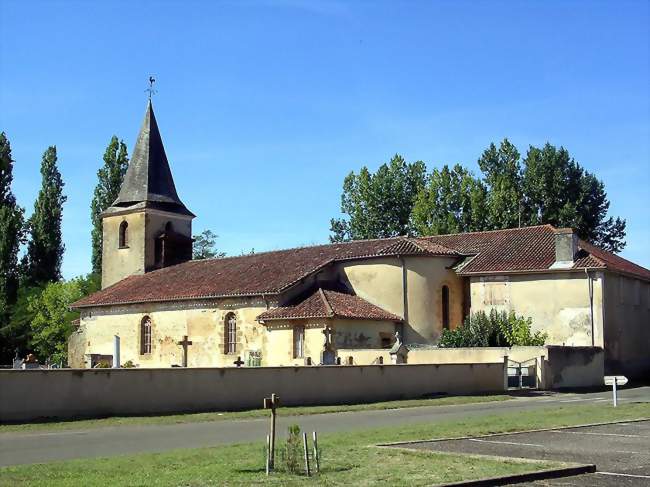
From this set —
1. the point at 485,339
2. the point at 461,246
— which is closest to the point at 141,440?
the point at 485,339

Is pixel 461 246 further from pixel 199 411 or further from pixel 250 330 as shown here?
pixel 199 411

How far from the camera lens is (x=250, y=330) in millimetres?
46969

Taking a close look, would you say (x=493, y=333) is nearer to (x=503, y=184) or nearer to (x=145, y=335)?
(x=145, y=335)

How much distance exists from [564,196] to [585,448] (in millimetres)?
57837

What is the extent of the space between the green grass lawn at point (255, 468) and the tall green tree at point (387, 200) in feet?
200

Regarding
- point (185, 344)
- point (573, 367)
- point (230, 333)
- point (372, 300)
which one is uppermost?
point (372, 300)

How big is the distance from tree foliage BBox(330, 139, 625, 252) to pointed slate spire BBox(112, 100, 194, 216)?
2209 cm

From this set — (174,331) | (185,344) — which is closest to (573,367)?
(185,344)

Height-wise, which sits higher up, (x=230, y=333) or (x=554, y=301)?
(x=554, y=301)

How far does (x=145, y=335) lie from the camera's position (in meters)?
53.6

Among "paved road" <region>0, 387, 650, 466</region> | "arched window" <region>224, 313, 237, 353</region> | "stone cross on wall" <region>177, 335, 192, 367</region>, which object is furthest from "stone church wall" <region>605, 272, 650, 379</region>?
"stone cross on wall" <region>177, 335, 192, 367</region>

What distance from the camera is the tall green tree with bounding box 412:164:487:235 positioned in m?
72.4

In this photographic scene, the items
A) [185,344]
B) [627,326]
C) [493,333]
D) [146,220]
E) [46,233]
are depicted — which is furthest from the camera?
[46,233]

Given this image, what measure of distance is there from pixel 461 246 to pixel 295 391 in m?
22.5
